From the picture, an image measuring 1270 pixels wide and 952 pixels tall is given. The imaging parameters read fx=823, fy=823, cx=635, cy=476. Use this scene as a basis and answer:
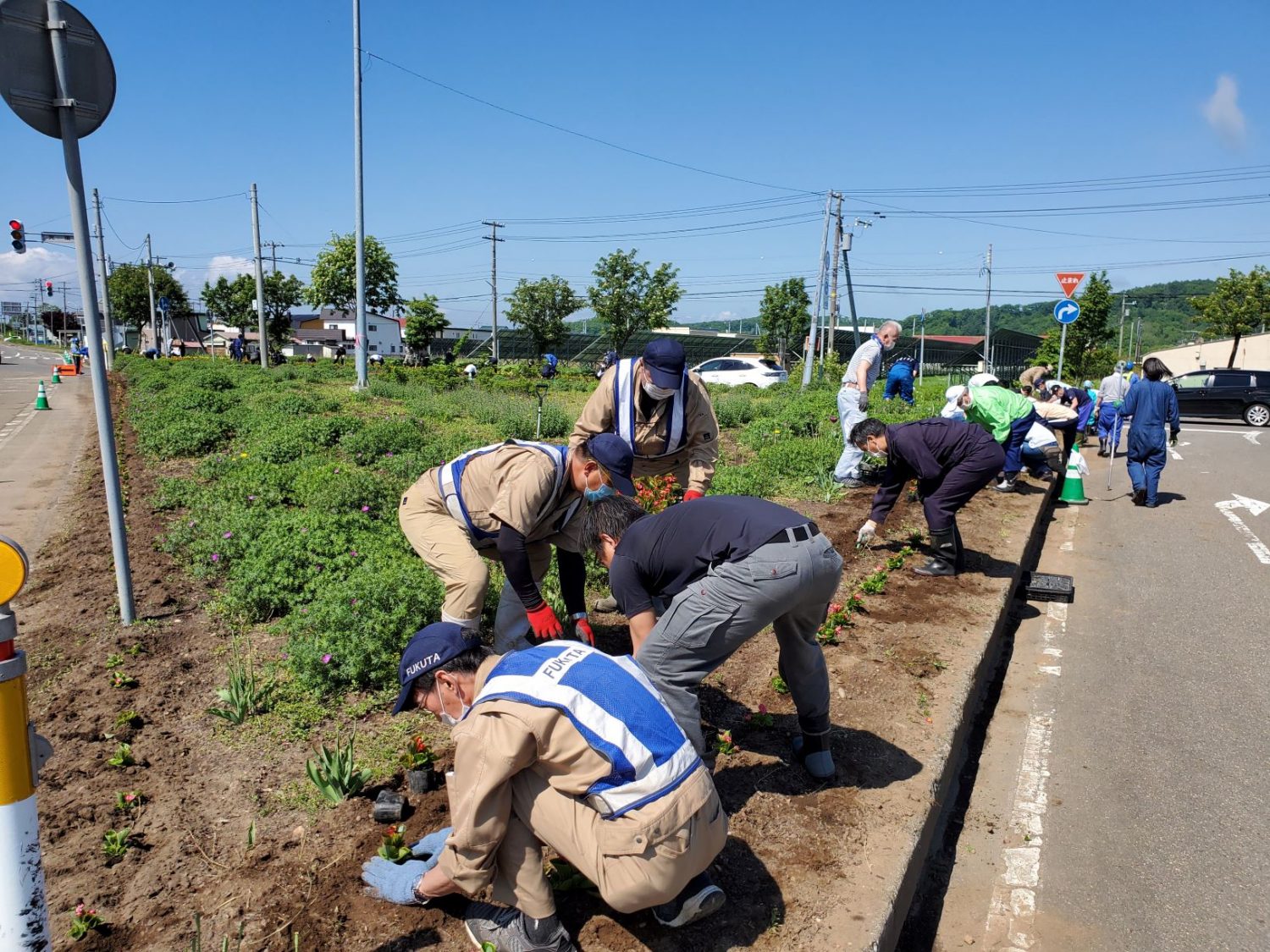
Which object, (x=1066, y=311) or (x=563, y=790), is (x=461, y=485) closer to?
(x=563, y=790)

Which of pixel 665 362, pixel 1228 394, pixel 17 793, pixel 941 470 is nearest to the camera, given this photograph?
pixel 17 793

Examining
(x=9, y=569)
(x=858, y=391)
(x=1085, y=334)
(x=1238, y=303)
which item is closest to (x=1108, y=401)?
(x=858, y=391)

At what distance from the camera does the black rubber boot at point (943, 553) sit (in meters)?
6.34

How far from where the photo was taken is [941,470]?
634 centimetres

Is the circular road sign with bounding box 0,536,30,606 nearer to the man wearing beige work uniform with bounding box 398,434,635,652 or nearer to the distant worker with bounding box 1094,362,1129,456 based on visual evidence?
the man wearing beige work uniform with bounding box 398,434,635,652

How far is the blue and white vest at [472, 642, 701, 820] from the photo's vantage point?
2.12 meters

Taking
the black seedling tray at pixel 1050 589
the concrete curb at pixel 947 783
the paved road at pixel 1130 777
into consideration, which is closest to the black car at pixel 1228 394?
Answer: the paved road at pixel 1130 777

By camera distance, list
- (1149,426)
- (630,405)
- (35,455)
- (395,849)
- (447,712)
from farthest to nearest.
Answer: (35,455), (1149,426), (630,405), (395,849), (447,712)

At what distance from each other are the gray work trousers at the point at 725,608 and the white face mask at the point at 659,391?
71.2 inches

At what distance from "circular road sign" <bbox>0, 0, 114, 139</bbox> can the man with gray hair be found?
713cm

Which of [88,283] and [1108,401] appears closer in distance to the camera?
[88,283]

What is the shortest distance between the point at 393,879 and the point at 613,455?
5.98ft

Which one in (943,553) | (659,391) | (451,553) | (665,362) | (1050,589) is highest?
(665,362)

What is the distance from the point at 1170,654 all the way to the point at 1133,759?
1703 mm
